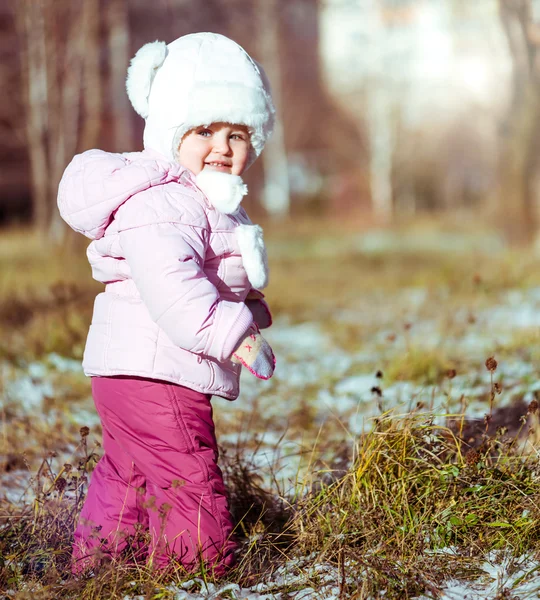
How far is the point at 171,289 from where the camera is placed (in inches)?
74.9

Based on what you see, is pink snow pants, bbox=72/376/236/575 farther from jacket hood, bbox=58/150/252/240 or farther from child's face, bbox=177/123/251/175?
child's face, bbox=177/123/251/175

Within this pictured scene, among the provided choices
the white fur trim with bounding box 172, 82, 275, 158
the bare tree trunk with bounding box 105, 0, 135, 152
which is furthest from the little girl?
the bare tree trunk with bounding box 105, 0, 135, 152

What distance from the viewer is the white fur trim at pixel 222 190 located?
6.77 feet

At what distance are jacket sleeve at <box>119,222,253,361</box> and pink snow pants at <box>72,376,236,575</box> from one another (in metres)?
0.21

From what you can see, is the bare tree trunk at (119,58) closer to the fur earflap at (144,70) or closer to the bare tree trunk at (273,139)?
the bare tree trunk at (273,139)

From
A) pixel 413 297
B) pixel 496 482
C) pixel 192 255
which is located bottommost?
pixel 413 297

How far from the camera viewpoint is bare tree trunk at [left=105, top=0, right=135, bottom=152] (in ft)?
36.8

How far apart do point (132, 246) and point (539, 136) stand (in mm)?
9921

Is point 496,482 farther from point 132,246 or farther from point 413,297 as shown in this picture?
point 413,297

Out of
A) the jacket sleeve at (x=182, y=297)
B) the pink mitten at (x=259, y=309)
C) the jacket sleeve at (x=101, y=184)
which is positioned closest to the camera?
the jacket sleeve at (x=182, y=297)

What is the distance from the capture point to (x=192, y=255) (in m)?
1.95

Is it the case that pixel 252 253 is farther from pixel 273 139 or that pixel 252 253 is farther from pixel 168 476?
pixel 273 139

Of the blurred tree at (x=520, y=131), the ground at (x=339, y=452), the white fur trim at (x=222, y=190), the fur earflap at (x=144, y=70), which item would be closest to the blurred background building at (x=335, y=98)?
the blurred tree at (x=520, y=131)

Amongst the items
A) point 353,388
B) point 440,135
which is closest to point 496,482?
point 353,388
